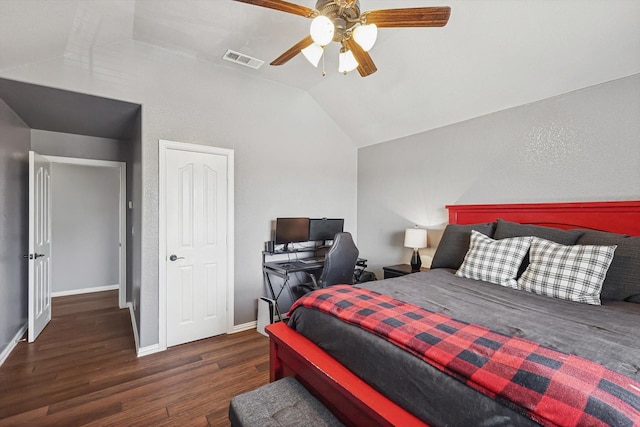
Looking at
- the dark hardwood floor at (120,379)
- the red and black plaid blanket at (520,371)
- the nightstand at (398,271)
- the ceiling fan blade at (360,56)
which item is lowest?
the dark hardwood floor at (120,379)

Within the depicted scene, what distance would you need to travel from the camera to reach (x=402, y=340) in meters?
1.25

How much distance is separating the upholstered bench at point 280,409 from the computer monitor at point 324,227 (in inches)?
96.2

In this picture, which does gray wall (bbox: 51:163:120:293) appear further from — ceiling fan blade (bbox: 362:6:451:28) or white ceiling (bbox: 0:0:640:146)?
ceiling fan blade (bbox: 362:6:451:28)

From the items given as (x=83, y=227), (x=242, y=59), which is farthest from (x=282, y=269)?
(x=83, y=227)

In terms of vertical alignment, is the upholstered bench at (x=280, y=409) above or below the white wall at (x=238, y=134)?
below

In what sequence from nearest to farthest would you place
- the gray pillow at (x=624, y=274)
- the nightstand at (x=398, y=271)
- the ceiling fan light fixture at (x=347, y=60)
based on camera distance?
the gray pillow at (x=624, y=274), the ceiling fan light fixture at (x=347, y=60), the nightstand at (x=398, y=271)

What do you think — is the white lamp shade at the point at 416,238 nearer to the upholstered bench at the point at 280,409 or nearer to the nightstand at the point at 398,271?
the nightstand at the point at 398,271

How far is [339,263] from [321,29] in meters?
2.11

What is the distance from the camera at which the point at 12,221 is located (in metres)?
2.95

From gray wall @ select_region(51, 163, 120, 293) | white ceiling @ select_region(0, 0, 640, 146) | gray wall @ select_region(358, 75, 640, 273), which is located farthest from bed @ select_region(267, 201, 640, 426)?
gray wall @ select_region(51, 163, 120, 293)

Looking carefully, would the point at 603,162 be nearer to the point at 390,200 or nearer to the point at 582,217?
the point at 582,217

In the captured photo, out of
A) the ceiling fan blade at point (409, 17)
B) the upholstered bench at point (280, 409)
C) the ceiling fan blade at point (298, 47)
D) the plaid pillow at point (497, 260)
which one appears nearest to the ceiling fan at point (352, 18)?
the ceiling fan blade at point (409, 17)

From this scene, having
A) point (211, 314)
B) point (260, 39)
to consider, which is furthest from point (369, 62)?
point (211, 314)

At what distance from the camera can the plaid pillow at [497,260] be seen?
2.26m
